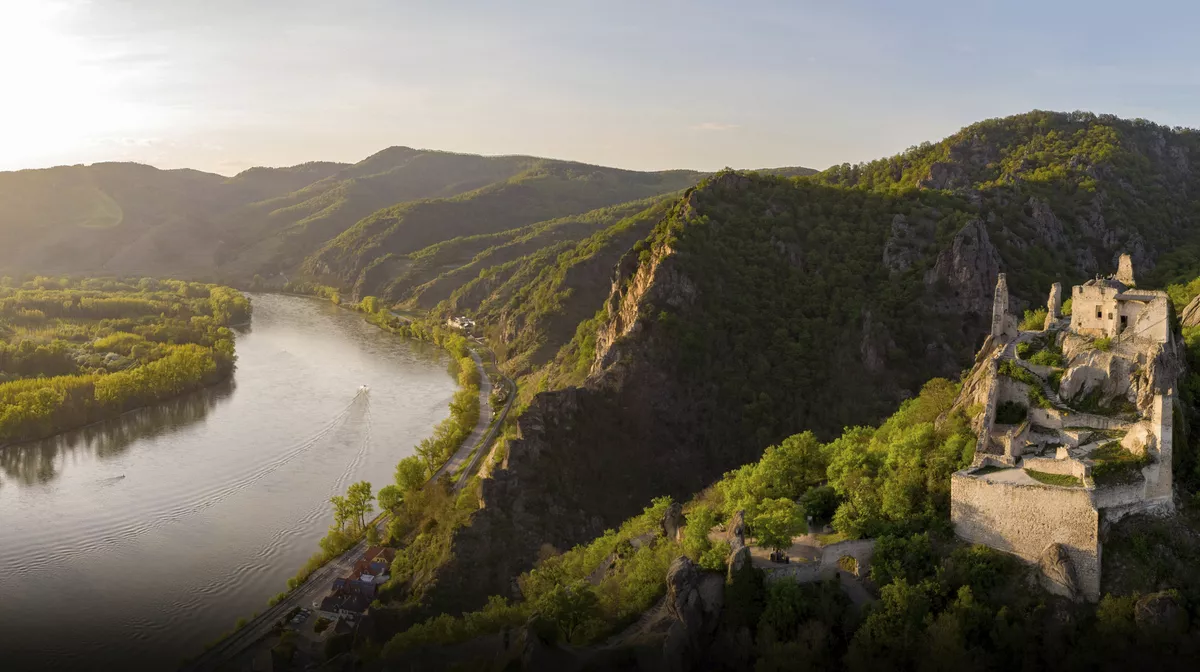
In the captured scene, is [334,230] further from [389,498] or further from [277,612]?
[277,612]

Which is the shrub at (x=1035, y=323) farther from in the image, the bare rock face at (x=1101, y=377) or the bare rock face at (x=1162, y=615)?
the bare rock face at (x=1162, y=615)

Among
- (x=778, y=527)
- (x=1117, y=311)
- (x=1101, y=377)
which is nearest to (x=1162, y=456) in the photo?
(x=1101, y=377)

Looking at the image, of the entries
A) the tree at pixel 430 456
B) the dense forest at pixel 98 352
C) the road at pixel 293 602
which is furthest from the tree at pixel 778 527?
the dense forest at pixel 98 352

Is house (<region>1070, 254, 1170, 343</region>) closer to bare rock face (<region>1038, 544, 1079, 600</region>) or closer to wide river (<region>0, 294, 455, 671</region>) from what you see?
bare rock face (<region>1038, 544, 1079, 600</region>)

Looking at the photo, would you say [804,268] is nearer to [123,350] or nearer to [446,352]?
[446,352]

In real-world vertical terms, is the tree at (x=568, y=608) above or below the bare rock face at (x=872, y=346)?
below
